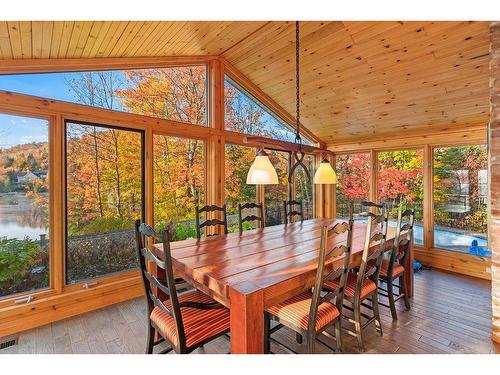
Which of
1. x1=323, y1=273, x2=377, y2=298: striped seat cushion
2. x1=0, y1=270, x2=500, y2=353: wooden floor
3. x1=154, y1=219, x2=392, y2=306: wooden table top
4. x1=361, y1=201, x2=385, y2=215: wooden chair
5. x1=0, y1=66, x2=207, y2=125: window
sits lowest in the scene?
x1=0, y1=270, x2=500, y2=353: wooden floor

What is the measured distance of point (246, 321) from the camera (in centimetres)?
133

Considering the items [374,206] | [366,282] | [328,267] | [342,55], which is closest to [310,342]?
[328,267]

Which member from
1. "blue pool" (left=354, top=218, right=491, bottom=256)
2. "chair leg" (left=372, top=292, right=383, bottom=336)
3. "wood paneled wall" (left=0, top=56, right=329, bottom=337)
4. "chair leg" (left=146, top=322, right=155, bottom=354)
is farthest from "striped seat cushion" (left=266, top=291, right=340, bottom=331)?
"blue pool" (left=354, top=218, right=491, bottom=256)

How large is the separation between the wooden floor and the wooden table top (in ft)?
2.77

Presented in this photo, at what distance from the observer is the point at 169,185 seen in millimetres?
3508

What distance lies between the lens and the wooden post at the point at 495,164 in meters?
2.13

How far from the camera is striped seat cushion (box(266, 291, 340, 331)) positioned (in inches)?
66.7

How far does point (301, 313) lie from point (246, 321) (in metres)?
0.57

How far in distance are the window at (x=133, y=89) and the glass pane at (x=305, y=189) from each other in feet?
8.20

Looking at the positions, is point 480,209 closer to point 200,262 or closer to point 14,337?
point 200,262

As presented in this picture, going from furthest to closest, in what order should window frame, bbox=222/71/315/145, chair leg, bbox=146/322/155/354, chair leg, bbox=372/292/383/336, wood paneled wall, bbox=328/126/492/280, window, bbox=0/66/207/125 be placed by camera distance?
window frame, bbox=222/71/315/145
wood paneled wall, bbox=328/126/492/280
window, bbox=0/66/207/125
chair leg, bbox=372/292/383/336
chair leg, bbox=146/322/155/354

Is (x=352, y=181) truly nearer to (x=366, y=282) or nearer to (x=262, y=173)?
(x=366, y=282)

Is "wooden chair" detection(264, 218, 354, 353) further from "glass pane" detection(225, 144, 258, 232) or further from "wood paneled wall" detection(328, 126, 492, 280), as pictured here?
"wood paneled wall" detection(328, 126, 492, 280)

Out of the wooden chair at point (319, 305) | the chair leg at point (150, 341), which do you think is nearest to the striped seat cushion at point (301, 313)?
the wooden chair at point (319, 305)
